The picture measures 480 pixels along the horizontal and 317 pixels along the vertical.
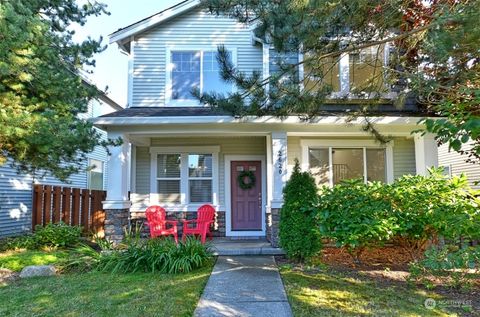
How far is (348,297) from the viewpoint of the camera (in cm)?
488

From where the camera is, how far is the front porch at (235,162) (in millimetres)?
8273

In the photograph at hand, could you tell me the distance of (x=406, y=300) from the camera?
4773 millimetres

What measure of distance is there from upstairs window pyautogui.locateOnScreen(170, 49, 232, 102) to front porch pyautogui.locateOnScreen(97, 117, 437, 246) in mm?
1257

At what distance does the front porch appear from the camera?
27.1ft

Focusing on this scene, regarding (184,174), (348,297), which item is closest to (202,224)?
(184,174)

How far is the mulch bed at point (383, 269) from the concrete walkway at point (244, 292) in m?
0.73

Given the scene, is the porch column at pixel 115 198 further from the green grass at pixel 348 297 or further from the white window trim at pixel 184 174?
the green grass at pixel 348 297

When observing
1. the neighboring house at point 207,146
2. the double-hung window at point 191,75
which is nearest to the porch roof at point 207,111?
the neighboring house at point 207,146

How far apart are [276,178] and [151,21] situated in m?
5.40

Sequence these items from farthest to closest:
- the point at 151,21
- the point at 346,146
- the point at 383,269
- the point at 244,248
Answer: the point at 151,21 → the point at 346,146 → the point at 244,248 → the point at 383,269

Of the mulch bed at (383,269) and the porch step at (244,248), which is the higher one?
the porch step at (244,248)

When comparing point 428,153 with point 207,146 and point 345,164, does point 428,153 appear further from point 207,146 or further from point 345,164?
point 207,146

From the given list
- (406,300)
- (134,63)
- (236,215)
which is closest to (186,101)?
(134,63)

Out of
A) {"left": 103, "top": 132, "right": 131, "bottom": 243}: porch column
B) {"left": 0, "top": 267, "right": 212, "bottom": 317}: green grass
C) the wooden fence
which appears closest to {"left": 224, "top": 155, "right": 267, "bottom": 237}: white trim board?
{"left": 103, "top": 132, "right": 131, "bottom": 243}: porch column
